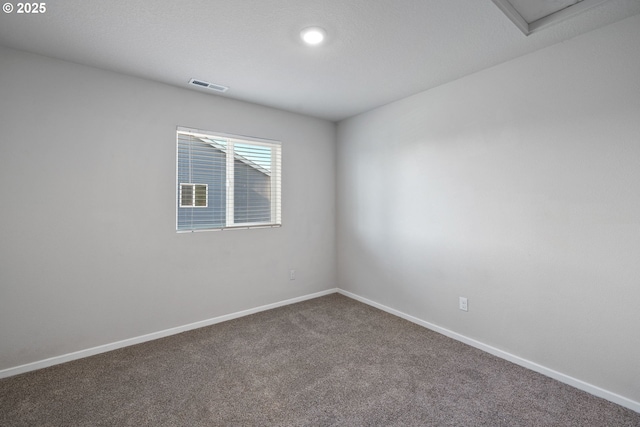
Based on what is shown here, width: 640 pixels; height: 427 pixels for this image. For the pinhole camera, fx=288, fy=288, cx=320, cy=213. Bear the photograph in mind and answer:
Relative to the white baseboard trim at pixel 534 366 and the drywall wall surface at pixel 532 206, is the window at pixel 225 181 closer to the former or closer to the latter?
the drywall wall surface at pixel 532 206

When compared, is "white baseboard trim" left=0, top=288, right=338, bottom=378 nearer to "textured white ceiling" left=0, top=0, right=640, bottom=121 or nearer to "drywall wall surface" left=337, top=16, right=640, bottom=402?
"drywall wall surface" left=337, top=16, right=640, bottom=402

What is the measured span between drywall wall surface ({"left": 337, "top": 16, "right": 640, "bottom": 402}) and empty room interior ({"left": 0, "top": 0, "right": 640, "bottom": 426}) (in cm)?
A: 1

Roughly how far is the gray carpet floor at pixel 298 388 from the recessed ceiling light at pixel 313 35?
8.11 ft

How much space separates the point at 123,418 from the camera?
5.73ft

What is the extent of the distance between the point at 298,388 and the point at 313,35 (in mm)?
2475

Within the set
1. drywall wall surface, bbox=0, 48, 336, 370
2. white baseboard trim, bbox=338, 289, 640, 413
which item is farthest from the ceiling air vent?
white baseboard trim, bbox=338, 289, 640, 413

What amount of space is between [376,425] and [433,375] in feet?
2.37

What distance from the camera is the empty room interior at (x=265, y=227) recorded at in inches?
72.6

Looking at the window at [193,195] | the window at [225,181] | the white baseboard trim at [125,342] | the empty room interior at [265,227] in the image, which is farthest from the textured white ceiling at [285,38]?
the white baseboard trim at [125,342]

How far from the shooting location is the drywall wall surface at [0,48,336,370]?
7.24 ft

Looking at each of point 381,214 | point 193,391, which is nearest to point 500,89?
point 381,214

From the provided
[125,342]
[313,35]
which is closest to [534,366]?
[313,35]

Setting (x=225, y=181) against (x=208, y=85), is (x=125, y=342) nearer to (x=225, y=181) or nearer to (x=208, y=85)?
(x=225, y=181)

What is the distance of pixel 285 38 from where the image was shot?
6.70 ft
